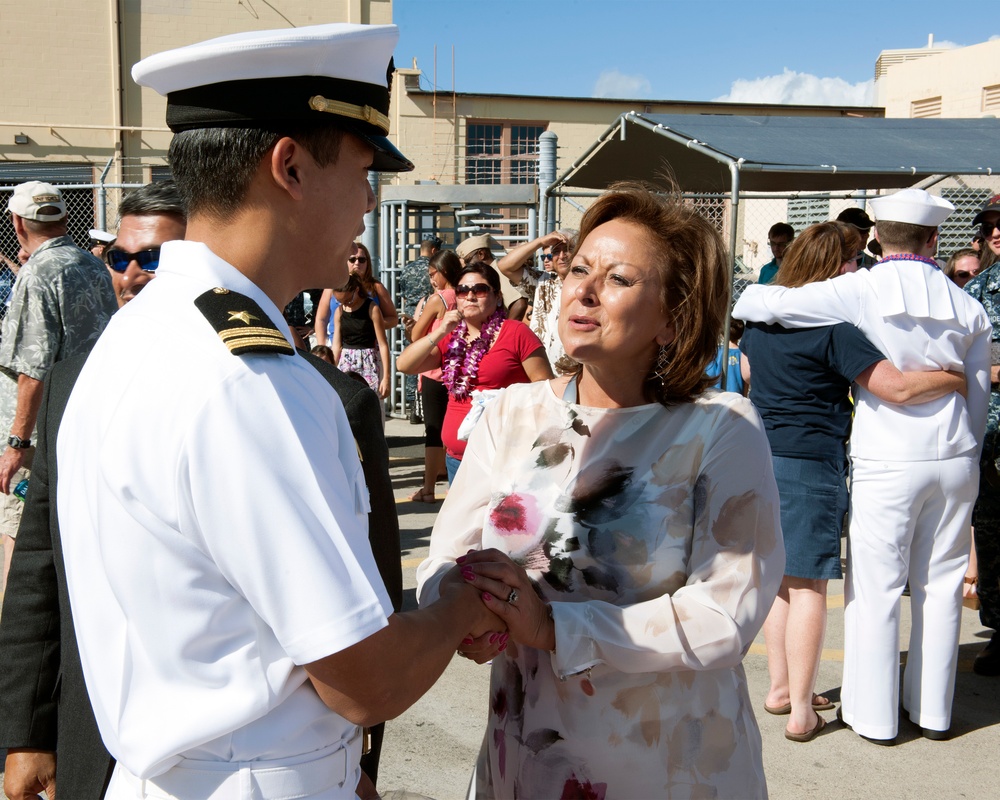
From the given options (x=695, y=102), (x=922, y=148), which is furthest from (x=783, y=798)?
(x=695, y=102)

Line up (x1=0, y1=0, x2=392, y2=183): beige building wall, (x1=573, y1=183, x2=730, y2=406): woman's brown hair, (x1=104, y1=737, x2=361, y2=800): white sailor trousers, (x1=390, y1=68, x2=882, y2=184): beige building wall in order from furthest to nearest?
1. (x1=390, y1=68, x2=882, y2=184): beige building wall
2. (x1=0, y1=0, x2=392, y2=183): beige building wall
3. (x1=573, y1=183, x2=730, y2=406): woman's brown hair
4. (x1=104, y1=737, x2=361, y2=800): white sailor trousers

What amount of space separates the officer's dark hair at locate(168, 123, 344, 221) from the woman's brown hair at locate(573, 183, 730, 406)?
1025mm

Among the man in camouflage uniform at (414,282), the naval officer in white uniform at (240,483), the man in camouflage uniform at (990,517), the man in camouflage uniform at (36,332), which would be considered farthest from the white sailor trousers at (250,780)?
the man in camouflage uniform at (414,282)

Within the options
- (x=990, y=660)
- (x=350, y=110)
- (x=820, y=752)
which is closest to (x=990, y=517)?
(x=990, y=660)

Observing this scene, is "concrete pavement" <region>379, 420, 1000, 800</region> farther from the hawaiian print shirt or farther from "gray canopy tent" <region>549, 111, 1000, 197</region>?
"gray canopy tent" <region>549, 111, 1000, 197</region>

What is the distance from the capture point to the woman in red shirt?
218 inches

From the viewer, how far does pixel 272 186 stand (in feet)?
4.27

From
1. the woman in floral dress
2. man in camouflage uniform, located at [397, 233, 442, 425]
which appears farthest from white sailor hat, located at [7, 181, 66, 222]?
man in camouflage uniform, located at [397, 233, 442, 425]

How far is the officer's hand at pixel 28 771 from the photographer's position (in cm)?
192

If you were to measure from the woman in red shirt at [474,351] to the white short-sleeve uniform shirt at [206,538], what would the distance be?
13.8 feet

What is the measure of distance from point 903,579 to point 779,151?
12.9ft

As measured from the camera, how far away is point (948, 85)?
80.3 ft

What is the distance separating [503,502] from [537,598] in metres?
0.33

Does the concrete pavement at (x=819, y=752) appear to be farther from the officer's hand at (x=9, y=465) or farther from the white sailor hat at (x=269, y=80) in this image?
the white sailor hat at (x=269, y=80)
